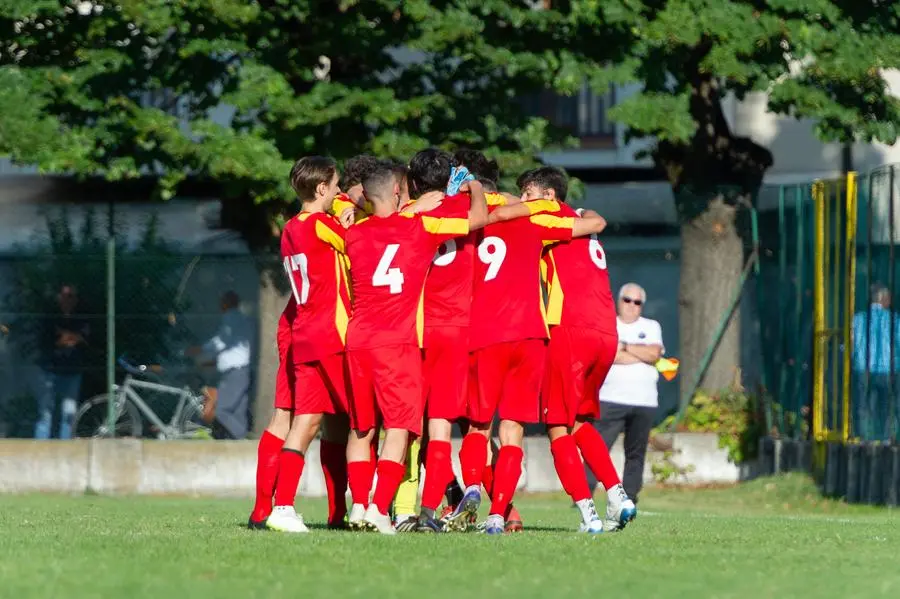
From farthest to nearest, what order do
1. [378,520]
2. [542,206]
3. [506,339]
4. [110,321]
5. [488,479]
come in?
[110,321]
[488,479]
[542,206]
[506,339]
[378,520]

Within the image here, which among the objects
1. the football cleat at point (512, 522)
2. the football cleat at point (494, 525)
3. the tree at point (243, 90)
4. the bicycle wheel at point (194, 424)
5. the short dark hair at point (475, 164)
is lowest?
the bicycle wheel at point (194, 424)

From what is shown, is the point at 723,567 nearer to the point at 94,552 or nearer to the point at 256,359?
the point at 94,552

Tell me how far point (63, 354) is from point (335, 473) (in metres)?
10.2

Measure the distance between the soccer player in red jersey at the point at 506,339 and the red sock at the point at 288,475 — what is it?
91 cm

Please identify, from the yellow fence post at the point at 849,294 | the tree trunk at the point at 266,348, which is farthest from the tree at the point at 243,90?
the yellow fence post at the point at 849,294

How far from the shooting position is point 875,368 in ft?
57.3

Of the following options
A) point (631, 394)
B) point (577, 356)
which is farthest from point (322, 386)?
point (631, 394)

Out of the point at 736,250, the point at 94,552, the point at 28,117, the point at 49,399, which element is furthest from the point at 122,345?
the point at 94,552

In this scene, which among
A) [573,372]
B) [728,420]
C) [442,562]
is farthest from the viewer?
[728,420]

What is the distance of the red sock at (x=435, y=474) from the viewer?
10852mm

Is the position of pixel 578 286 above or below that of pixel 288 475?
above

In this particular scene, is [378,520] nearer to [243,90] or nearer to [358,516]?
[358,516]

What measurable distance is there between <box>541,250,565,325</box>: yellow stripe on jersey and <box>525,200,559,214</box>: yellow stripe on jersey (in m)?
0.38

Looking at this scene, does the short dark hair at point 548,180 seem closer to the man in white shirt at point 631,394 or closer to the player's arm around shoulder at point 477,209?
the player's arm around shoulder at point 477,209
